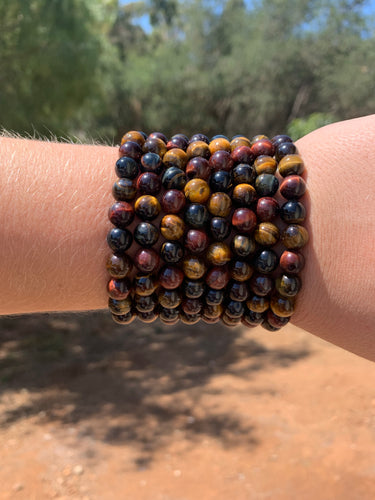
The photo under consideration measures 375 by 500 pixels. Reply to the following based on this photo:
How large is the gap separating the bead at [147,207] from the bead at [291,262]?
0.44 m

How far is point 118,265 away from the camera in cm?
140

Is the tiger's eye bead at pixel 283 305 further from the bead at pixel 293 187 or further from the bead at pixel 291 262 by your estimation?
the bead at pixel 293 187

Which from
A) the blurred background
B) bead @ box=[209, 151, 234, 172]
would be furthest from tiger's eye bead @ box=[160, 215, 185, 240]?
the blurred background

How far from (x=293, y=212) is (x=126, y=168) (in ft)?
1.86

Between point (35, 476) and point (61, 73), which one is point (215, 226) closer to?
point (35, 476)

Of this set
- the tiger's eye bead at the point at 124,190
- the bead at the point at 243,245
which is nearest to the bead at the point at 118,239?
the tiger's eye bead at the point at 124,190

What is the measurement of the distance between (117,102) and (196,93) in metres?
3.23

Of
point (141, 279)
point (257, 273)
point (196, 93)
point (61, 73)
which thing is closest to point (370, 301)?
point (257, 273)

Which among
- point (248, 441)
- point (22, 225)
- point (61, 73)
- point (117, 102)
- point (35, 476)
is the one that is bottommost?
point (35, 476)

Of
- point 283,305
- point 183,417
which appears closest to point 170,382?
point 183,417

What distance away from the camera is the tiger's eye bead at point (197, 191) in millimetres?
1419

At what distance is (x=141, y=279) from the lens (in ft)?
4.66

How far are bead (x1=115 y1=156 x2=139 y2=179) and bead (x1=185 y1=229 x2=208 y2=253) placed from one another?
0.28 m

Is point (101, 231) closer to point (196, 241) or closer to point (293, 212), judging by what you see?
point (196, 241)
